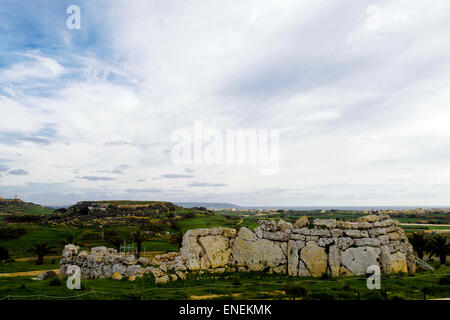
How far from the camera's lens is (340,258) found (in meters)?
A: 26.7

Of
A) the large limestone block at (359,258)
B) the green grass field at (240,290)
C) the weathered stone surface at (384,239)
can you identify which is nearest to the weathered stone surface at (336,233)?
the large limestone block at (359,258)

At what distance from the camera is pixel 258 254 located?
1174 inches

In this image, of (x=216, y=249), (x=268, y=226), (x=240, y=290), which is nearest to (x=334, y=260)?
(x=268, y=226)

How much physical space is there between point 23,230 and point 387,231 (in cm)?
8179

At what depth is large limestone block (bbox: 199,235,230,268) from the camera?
1180 inches

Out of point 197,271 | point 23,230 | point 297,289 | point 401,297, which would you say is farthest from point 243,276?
point 23,230

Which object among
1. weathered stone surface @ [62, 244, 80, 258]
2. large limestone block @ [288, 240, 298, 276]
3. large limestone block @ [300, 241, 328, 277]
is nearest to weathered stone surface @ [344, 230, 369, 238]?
large limestone block @ [300, 241, 328, 277]

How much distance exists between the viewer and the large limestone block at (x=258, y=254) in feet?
95.7

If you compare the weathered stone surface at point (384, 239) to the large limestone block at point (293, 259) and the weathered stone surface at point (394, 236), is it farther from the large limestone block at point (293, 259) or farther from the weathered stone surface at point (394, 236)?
the large limestone block at point (293, 259)

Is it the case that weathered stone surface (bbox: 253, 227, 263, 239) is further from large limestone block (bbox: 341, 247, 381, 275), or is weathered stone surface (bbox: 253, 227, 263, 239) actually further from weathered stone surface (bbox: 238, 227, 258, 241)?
large limestone block (bbox: 341, 247, 381, 275)

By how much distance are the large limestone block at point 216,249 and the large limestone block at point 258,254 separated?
95cm

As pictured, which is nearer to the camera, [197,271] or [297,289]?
[297,289]

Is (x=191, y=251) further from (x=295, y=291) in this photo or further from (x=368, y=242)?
(x=368, y=242)
